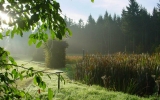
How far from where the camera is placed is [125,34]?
6031 cm

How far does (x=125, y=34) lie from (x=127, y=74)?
52.5 meters

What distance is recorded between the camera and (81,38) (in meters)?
75.8

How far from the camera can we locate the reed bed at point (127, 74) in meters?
8.66

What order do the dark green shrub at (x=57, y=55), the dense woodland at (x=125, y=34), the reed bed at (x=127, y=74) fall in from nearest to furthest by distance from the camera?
the reed bed at (x=127, y=74) → the dark green shrub at (x=57, y=55) → the dense woodland at (x=125, y=34)

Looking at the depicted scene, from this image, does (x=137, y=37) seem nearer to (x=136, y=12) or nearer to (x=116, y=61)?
(x=136, y=12)

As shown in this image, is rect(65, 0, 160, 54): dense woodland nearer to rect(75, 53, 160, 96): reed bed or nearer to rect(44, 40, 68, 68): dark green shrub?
rect(44, 40, 68, 68): dark green shrub

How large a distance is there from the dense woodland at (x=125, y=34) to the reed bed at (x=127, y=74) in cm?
3583

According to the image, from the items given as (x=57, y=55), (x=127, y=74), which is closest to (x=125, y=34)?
(x=57, y=55)

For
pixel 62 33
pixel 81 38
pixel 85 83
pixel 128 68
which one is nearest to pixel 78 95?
pixel 128 68

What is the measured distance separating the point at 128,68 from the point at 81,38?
66.4 metres

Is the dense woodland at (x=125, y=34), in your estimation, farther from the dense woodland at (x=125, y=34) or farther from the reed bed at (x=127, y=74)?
the reed bed at (x=127, y=74)

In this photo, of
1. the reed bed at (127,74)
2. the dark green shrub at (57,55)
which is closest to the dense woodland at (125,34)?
the dark green shrub at (57,55)

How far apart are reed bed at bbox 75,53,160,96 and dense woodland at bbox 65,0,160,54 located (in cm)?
3583

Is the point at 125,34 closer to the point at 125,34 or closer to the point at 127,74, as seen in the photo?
the point at 125,34
